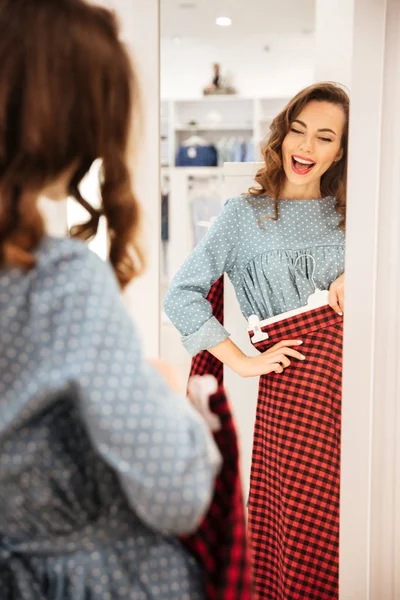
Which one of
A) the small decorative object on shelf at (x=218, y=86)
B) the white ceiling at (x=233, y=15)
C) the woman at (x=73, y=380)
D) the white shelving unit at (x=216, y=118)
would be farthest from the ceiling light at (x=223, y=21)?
the small decorative object on shelf at (x=218, y=86)

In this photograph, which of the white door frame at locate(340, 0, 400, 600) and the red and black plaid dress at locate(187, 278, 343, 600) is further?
the red and black plaid dress at locate(187, 278, 343, 600)

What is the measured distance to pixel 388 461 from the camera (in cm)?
111

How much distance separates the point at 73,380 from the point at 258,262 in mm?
870

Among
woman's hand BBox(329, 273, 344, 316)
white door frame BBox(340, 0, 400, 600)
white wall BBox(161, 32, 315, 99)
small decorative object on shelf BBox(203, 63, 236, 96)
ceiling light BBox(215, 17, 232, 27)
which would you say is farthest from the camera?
white wall BBox(161, 32, 315, 99)

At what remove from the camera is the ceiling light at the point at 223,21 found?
191 cm

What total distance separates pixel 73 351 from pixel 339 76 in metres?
1.20

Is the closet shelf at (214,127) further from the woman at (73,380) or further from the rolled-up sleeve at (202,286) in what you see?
the woman at (73,380)

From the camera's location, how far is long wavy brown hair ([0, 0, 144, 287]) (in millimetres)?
607

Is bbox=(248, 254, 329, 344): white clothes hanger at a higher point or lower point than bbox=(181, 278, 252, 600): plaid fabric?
higher

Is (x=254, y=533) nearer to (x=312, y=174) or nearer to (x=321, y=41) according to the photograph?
(x=312, y=174)

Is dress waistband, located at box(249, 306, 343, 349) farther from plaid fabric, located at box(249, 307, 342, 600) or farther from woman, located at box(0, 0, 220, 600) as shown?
woman, located at box(0, 0, 220, 600)

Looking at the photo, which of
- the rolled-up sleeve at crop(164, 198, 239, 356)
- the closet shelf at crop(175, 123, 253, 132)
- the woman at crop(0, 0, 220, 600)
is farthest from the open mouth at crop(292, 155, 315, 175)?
the closet shelf at crop(175, 123, 253, 132)

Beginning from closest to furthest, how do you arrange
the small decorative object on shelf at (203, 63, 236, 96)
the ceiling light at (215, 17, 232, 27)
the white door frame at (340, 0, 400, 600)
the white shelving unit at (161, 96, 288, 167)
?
1. the white door frame at (340, 0, 400, 600)
2. the ceiling light at (215, 17, 232, 27)
3. the white shelving unit at (161, 96, 288, 167)
4. the small decorative object on shelf at (203, 63, 236, 96)

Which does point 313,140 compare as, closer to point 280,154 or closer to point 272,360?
point 280,154
